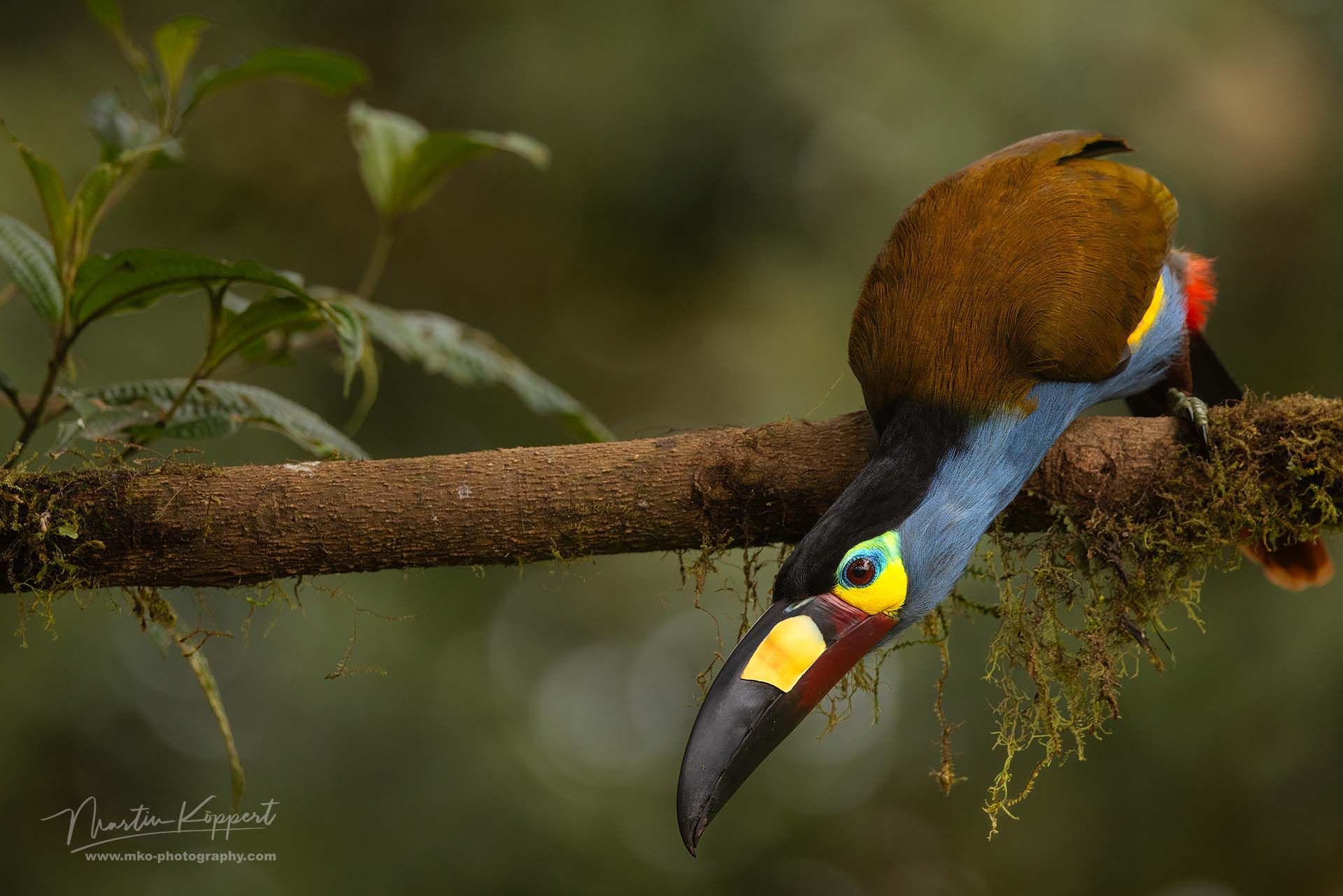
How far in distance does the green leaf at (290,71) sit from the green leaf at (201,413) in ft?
1.78

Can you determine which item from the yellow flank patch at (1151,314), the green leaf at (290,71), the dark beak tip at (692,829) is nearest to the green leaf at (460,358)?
the green leaf at (290,71)

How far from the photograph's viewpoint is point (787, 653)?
1.78 metres

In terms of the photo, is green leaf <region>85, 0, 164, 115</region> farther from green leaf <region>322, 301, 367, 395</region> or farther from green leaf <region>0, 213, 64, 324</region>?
green leaf <region>322, 301, 367, 395</region>

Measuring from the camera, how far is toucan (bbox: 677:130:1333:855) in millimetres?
1782

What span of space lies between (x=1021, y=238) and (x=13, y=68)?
419 cm

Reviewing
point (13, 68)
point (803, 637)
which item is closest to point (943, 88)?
point (803, 637)

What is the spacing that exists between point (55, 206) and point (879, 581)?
4.99 ft

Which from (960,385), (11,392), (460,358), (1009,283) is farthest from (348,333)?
(1009,283)

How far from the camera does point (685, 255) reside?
501cm

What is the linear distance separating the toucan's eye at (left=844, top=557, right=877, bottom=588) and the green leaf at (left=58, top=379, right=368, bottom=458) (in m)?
0.91

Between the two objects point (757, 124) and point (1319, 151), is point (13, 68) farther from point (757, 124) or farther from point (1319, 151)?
point (1319, 151)

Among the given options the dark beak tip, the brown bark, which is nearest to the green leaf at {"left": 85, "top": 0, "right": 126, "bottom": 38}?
the brown bark

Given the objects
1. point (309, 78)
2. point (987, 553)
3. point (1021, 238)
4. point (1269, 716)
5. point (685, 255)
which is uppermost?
point (309, 78)

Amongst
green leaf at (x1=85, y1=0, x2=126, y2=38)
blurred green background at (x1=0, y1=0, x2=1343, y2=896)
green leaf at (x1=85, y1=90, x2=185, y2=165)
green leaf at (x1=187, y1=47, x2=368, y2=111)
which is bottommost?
blurred green background at (x1=0, y1=0, x2=1343, y2=896)
